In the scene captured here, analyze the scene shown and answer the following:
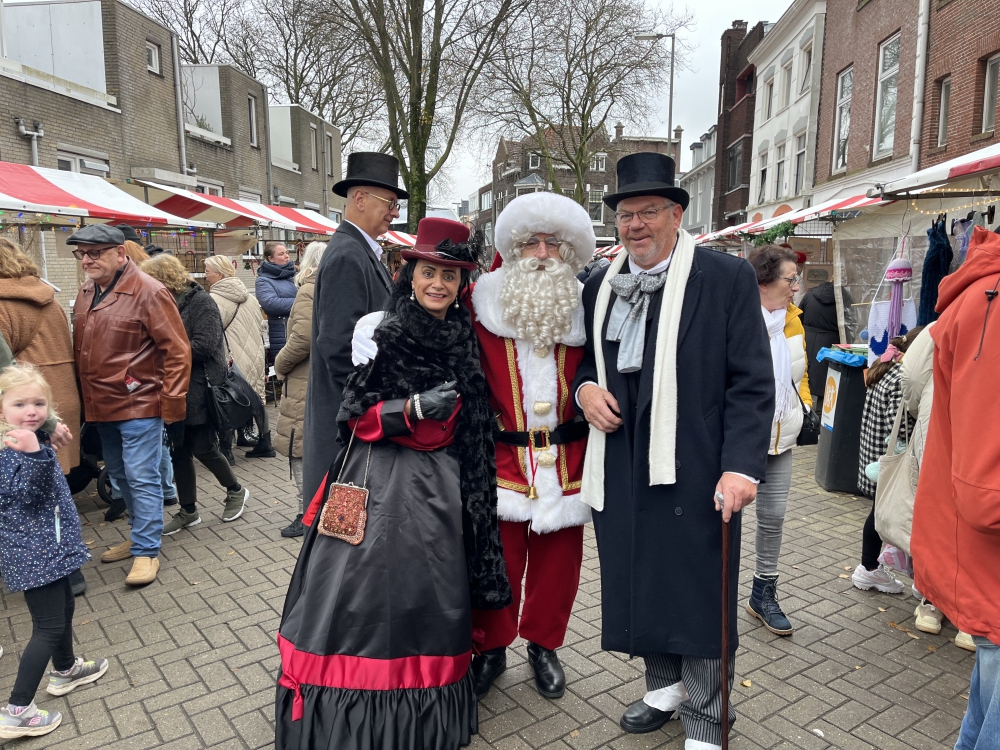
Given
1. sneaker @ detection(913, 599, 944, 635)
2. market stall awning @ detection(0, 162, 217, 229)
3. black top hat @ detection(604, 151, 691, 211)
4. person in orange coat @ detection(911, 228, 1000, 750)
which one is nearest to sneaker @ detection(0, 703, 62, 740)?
black top hat @ detection(604, 151, 691, 211)

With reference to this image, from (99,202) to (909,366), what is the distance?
291 inches

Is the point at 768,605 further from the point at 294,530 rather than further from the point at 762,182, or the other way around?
the point at 762,182

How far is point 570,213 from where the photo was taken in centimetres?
285

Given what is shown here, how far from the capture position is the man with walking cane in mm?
2439

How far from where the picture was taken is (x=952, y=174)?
16.4 ft

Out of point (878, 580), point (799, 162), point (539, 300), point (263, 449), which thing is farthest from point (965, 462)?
point (799, 162)

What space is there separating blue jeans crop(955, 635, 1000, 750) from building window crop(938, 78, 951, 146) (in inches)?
578

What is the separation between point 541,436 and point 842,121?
19.6 m

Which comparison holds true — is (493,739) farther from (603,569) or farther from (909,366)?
(909,366)

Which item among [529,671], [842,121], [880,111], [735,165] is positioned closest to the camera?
[529,671]

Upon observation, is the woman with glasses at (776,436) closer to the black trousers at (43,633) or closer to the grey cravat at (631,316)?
the grey cravat at (631,316)

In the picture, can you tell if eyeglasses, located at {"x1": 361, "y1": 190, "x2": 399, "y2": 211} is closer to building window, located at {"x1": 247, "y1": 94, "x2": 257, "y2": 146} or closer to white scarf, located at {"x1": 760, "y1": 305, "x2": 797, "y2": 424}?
white scarf, located at {"x1": 760, "y1": 305, "x2": 797, "y2": 424}

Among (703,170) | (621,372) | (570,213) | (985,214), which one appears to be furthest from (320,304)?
(703,170)

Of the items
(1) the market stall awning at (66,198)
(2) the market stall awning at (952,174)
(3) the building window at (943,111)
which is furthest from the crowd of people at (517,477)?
(3) the building window at (943,111)
